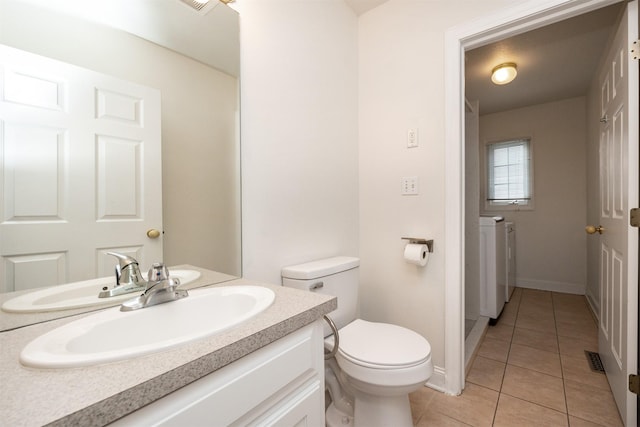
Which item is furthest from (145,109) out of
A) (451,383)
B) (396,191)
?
(451,383)

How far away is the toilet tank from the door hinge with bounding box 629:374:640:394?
48.0 inches

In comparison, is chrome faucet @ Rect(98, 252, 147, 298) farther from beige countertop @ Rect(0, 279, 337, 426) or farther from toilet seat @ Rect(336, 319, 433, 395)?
toilet seat @ Rect(336, 319, 433, 395)

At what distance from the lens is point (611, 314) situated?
1.49 metres

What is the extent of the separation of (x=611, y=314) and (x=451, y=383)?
90 cm

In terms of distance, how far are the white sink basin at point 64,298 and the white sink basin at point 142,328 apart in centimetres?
8

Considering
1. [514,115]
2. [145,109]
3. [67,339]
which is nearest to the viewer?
[67,339]

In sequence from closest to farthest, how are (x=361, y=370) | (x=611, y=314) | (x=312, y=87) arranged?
1. (x=361, y=370)
2. (x=611, y=314)
3. (x=312, y=87)

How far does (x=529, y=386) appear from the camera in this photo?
1.63 meters

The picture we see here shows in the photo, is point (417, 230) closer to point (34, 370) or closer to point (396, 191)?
point (396, 191)

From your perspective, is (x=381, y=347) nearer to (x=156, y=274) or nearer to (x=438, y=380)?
(x=438, y=380)

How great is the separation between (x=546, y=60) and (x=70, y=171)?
11.1 ft

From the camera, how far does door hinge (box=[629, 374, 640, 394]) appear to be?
48.1 inches

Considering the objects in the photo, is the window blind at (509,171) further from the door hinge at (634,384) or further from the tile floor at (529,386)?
the door hinge at (634,384)

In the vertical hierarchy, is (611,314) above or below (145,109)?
below
